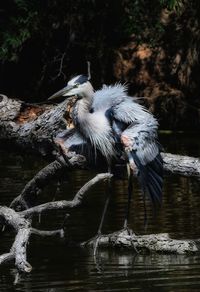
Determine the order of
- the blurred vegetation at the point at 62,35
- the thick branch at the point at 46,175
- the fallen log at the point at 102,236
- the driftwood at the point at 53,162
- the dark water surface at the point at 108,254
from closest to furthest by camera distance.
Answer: the dark water surface at the point at 108,254 < the fallen log at the point at 102,236 < the driftwood at the point at 53,162 < the thick branch at the point at 46,175 < the blurred vegetation at the point at 62,35

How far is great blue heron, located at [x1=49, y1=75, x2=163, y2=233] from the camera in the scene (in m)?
7.59

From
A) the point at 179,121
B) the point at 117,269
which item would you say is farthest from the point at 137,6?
the point at 117,269

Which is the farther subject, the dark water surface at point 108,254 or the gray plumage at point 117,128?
the gray plumage at point 117,128

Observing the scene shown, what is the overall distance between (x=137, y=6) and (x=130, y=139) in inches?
297

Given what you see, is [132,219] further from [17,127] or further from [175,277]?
[175,277]

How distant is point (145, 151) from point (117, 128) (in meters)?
0.45

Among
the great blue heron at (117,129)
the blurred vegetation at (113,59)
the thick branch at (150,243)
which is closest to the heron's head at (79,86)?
the great blue heron at (117,129)

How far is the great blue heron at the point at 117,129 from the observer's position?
7590 mm

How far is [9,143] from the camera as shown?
8.03 m

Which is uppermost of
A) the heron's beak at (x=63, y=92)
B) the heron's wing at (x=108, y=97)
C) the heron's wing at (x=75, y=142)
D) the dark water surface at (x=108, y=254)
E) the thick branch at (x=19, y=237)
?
the heron's beak at (x=63, y=92)

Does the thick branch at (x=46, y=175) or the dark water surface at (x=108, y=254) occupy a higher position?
the thick branch at (x=46, y=175)

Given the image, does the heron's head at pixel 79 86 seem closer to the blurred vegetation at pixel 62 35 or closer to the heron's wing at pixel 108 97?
the heron's wing at pixel 108 97

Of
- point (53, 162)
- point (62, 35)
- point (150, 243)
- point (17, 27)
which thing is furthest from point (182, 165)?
point (62, 35)

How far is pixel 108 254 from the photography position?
7.43m
